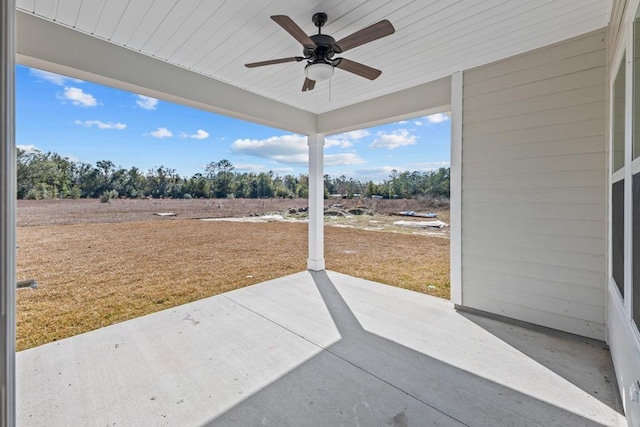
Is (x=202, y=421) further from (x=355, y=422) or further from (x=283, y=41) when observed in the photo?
(x=283, y=41)

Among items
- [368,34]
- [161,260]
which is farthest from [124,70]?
[161,260]

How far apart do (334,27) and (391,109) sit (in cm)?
162

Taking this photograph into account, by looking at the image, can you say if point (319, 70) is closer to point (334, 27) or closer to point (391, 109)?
point (334, 27)

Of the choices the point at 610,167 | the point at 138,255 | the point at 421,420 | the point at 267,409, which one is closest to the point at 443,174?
the point at 610,167

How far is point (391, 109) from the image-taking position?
3.68m

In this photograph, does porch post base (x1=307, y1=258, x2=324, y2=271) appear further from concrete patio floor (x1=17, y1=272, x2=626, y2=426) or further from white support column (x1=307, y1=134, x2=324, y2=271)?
concrete patio floor (x1=17, y1=272, x2=626, y2=426)

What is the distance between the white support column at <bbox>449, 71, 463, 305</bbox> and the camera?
121 inches

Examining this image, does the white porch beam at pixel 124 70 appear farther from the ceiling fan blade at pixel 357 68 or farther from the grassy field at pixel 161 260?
the grassy field at pixel 161 260

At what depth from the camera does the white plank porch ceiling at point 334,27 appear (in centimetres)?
202

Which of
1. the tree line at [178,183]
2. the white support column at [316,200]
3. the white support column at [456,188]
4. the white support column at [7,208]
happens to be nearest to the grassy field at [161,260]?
the tree line at [178,183]

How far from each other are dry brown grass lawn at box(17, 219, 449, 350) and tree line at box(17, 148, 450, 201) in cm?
49

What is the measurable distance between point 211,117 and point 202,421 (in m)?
5.09

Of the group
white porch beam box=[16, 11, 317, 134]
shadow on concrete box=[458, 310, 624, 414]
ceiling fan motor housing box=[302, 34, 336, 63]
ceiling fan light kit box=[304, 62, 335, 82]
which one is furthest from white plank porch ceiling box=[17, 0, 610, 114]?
shadow on concrete box=[458, 310, 624, 414]

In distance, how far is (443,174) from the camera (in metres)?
4.36
